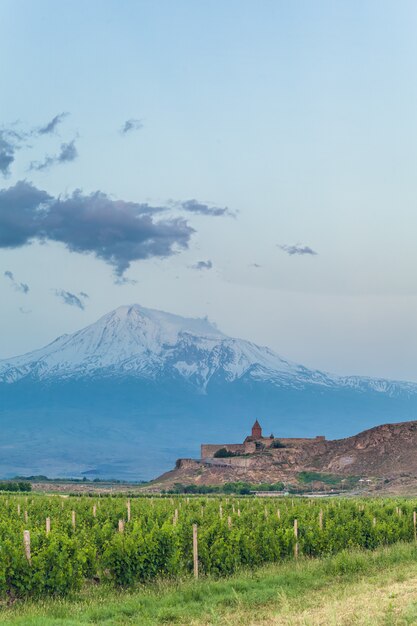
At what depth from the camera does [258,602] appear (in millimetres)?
27422

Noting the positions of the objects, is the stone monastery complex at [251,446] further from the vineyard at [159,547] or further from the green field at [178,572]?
the green field at [178,572]

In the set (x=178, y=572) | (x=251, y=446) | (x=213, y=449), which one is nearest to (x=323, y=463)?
(x=251, y=446)

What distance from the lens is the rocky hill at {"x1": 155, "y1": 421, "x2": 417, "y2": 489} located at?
139 metres

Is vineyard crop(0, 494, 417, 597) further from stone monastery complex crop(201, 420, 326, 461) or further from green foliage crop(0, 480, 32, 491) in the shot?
stone monastery complex crop(201, 420, 326, 461)

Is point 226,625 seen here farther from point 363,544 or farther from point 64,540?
point 363,544

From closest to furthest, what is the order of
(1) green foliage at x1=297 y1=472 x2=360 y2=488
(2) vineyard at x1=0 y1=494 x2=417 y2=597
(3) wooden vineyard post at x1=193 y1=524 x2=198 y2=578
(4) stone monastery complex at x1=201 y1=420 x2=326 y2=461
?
(2) vineyard at x1=0 y1=494 x2=417 y2=597
(3) wooden vineyard post at x1=193 y1=524 x2=198 y2=578
(1) green foliage at x1=297 y1=472 x2=360 y2=488
(4) stone monastery complex at x1=201 y1=420 x2=326 y2=461

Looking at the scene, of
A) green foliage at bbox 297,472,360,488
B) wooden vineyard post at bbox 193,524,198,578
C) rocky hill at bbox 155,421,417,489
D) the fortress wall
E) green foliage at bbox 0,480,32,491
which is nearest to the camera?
wooden vineyard post at bbox 193,524,198,578

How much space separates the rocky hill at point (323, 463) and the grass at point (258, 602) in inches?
3914

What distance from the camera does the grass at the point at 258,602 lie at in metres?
24.6

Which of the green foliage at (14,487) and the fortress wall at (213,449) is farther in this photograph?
the fortress wall at (213,449)

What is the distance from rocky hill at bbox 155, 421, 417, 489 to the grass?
3914 inches

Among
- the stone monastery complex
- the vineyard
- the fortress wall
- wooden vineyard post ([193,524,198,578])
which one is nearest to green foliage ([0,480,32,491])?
the stone monastery complex

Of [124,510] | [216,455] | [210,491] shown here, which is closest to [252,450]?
[216,455]

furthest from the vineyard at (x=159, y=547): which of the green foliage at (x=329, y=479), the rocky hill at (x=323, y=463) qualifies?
the rocky hill at (x=323, y=463)
